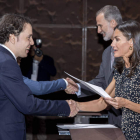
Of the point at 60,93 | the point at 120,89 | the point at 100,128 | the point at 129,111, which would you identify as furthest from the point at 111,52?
the point at 60,93

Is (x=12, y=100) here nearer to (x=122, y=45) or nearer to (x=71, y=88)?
(x=122, y=45)

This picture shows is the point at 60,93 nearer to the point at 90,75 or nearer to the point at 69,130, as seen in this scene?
the point at 90,75

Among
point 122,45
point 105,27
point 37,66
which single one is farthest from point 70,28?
point 122,45

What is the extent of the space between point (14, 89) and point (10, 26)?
1.69 feet

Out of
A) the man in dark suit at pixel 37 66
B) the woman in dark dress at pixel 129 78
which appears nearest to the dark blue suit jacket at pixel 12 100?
the woman in dark dress at pixel 129 78

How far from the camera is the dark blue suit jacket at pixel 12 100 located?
5.01 feet

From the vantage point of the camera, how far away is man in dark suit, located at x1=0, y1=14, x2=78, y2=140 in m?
1.54

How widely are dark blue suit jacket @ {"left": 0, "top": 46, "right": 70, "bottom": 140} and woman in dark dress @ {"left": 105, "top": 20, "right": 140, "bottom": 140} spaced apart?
0.64m

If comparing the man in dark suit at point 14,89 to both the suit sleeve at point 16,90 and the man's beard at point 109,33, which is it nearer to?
the suit sleeve at point 16,90

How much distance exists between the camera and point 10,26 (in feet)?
5.73

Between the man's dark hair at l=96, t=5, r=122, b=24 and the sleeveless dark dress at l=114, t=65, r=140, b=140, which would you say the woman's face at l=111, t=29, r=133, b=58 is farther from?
the man's dark hair at l=96, t=5, r=122, b=24

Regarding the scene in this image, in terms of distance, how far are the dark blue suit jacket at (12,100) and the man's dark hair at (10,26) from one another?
0.13 metres

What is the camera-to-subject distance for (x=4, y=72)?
1517 millimetres

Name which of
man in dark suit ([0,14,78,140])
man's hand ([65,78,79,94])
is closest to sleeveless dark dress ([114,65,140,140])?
man in dark suit ([0,14,78,140])
